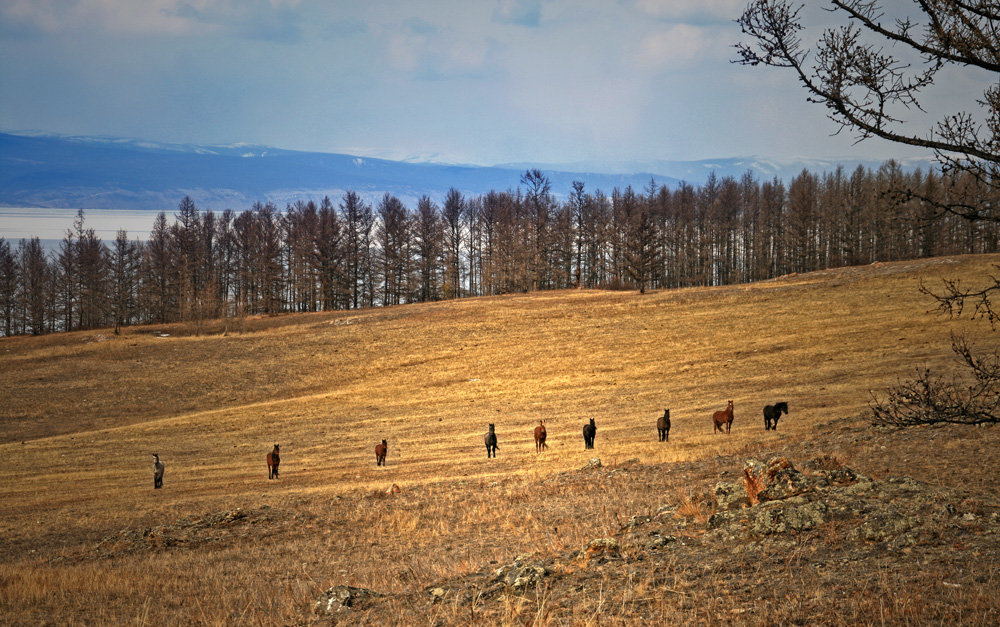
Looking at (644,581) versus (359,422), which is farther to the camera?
(359,422)

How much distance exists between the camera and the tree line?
97.2 meters

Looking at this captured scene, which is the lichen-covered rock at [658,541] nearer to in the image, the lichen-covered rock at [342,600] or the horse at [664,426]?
the lichen-covered rock at [342,600]

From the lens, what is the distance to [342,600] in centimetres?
771

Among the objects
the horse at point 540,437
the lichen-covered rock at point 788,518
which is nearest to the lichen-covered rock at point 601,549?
the lichen-covered rock at point 788,518

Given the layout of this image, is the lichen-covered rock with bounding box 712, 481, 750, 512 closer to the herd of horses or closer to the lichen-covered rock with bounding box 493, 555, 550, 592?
the lichen-covered rock with bounding box 493, 555, 550, 592

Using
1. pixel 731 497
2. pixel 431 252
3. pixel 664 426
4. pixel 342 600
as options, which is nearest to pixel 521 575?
pixel 342 600

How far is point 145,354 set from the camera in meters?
60.2

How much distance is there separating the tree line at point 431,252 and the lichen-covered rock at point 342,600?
88.7 meters

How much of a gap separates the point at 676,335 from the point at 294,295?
73296mm

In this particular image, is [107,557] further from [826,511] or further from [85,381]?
[85,381]

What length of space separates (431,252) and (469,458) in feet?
276

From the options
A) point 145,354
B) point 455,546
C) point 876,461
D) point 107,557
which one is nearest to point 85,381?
point 145,354

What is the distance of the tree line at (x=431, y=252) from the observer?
97188 mm

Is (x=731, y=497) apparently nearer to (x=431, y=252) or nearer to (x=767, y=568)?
(x=767, y=568)
